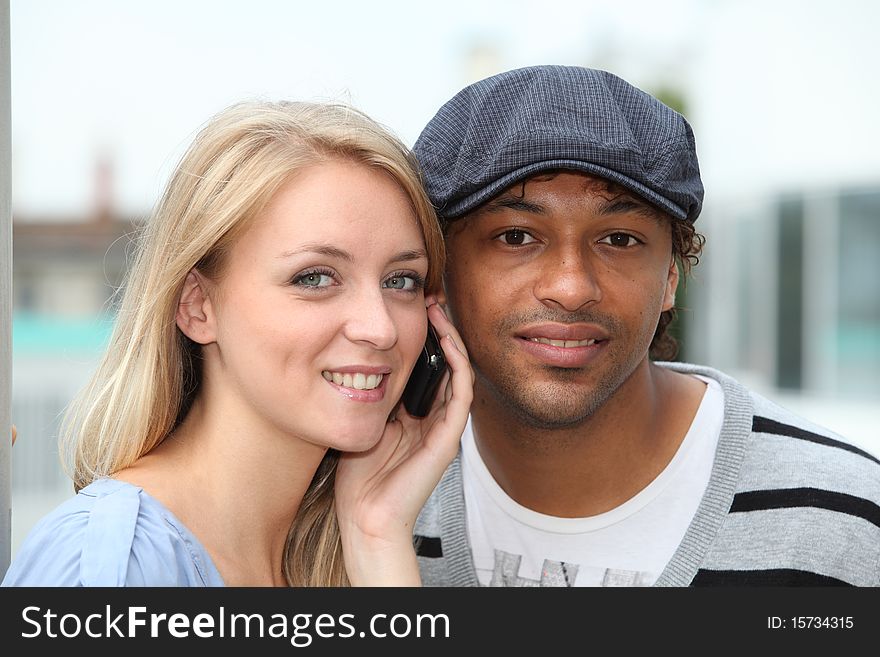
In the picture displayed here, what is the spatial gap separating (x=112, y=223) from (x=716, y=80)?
36.2 feet

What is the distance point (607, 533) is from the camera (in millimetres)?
2738

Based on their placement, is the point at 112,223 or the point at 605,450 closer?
the point at 605,450

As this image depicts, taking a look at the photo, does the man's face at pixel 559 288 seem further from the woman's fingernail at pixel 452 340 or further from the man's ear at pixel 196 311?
the man's ear at pixel 196 311

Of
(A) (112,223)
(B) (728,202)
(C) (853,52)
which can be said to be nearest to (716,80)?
(B) (728,202)

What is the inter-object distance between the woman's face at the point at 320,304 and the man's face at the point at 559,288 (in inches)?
13.2

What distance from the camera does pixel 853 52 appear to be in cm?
1070

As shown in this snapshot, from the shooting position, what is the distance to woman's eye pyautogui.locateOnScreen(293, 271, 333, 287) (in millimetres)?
2248

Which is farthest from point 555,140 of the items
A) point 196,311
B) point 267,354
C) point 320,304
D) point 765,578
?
point 765,578

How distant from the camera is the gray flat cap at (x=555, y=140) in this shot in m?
2.44

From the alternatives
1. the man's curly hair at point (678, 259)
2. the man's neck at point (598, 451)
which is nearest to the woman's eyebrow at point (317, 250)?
the man's neck at point (598, 451)

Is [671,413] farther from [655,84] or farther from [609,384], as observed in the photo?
[655,84]

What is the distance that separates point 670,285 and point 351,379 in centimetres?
110

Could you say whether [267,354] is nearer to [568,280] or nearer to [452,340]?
[452,340]

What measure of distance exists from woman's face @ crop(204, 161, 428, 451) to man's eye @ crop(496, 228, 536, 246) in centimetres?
35
